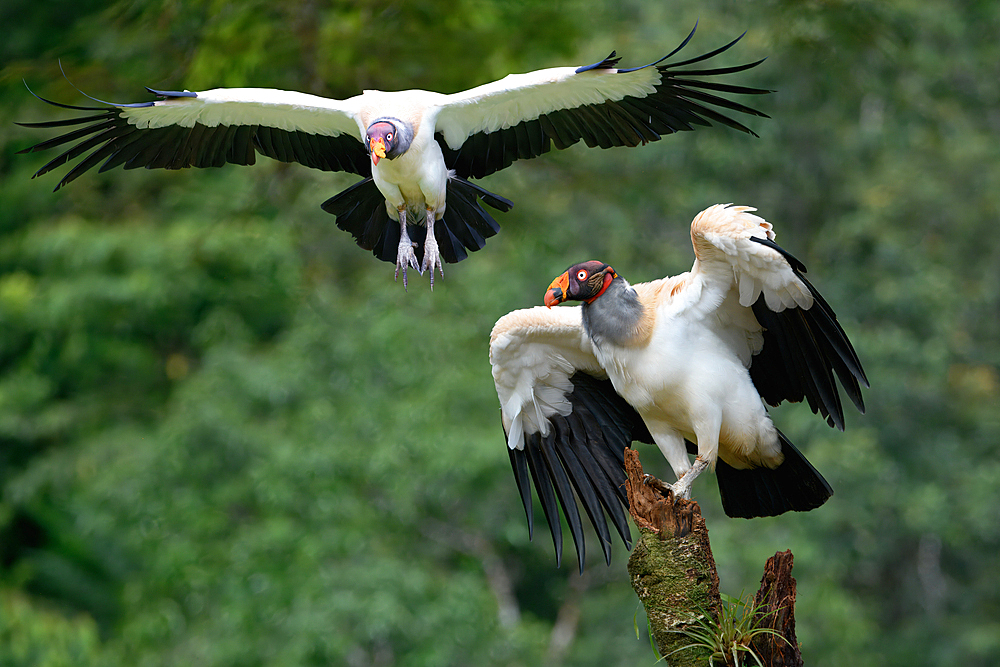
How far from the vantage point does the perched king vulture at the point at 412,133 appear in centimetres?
466

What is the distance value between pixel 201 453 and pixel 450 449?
2588mm

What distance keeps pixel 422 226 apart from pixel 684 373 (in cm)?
157

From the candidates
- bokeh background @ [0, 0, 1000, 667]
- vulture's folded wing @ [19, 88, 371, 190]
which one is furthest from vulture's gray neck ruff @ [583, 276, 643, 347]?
bokeh background @ [0, 0, 1000, 667]

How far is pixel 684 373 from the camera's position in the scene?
4332 mm

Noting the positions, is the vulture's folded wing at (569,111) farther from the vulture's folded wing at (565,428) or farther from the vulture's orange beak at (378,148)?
the vulture's folded wing at (565,428)

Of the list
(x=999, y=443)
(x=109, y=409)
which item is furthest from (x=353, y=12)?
(x=999, y=443)

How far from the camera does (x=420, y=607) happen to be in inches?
376

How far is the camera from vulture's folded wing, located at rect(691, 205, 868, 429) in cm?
393

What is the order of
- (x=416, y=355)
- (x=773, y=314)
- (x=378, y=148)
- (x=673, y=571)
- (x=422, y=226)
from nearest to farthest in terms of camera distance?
(x=673, y=571) → (x=773, y=314) → (x=378, y=148) → (x=422, y=226) → (x=416, y=355)

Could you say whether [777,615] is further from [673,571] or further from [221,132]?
[221,132]

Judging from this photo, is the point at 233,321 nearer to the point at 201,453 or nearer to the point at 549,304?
the point at 201,453

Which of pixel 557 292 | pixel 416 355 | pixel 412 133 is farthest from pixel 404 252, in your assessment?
pixel 416 355

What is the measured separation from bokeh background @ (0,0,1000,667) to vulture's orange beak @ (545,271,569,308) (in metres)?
3.87

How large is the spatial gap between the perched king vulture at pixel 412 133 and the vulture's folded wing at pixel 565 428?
0.66 meters
